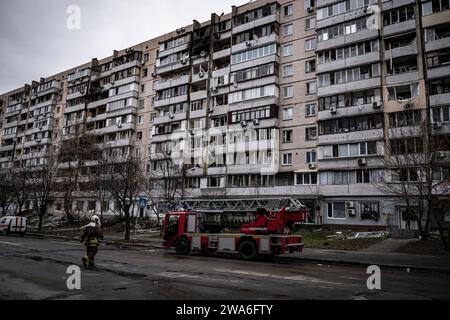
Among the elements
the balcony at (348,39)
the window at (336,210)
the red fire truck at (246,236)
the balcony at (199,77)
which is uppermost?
the balcony at (199,77)

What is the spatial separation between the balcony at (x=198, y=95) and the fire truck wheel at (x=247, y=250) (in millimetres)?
31584

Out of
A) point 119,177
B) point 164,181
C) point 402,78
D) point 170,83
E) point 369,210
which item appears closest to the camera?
point 369,210

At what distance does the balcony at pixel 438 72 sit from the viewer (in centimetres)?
3011

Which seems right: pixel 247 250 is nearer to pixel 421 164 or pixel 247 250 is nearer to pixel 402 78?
pixel 421 164

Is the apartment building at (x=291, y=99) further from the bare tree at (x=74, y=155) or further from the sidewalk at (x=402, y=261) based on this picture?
the sidewalk at (x=402, y=261)

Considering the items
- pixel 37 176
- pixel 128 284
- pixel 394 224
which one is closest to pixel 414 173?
pixel 394 224

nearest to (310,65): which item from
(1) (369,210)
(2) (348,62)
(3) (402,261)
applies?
(2) (348,62)

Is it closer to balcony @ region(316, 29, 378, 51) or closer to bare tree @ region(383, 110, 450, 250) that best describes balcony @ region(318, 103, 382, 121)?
balcony @ region(316, 29, 378, 51)

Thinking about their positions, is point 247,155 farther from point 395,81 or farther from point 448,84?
point 448,84

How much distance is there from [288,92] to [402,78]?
12.0m

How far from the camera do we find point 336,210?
34.0m

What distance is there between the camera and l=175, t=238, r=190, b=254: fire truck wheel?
62.4ft

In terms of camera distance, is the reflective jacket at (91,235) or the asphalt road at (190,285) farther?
the reflective jacket at (91,235)

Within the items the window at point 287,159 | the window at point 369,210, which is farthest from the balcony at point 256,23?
the window at point 369,210
